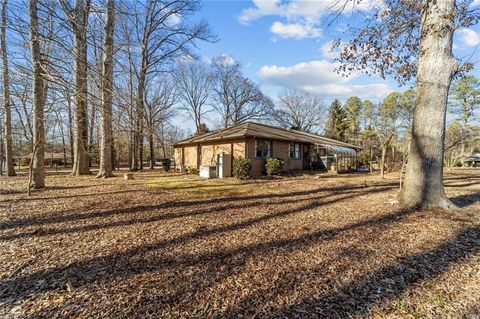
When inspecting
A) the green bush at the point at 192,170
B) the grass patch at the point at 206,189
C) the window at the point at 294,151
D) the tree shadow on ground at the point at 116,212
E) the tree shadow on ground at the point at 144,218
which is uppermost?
the window at the point at 294,151

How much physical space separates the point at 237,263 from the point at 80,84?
756 centimetres

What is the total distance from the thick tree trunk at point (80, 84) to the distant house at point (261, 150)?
7.29 metres

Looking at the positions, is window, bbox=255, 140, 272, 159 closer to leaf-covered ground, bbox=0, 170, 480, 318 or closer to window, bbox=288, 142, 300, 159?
window, bbox=288, 142, 300, 159

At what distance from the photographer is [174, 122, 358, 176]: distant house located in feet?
50.8

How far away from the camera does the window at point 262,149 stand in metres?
15.8

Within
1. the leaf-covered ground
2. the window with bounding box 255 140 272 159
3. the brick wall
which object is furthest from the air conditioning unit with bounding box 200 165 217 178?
the leaf-covered ground

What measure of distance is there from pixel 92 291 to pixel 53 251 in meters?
Result: 1.58

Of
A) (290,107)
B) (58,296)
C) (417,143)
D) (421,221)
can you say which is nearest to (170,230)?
(58,296)

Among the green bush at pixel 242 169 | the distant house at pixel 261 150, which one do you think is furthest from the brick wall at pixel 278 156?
the green bush at pixel 242 169

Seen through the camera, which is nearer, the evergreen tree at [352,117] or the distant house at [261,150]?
the distant house at [261,150]

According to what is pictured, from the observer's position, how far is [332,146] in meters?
20.8

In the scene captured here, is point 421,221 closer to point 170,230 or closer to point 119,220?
point 170,230

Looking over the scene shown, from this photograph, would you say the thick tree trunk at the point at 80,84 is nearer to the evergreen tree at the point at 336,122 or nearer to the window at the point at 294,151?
the window at the point at 294,151

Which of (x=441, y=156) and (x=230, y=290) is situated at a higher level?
(x=441, y=156)
